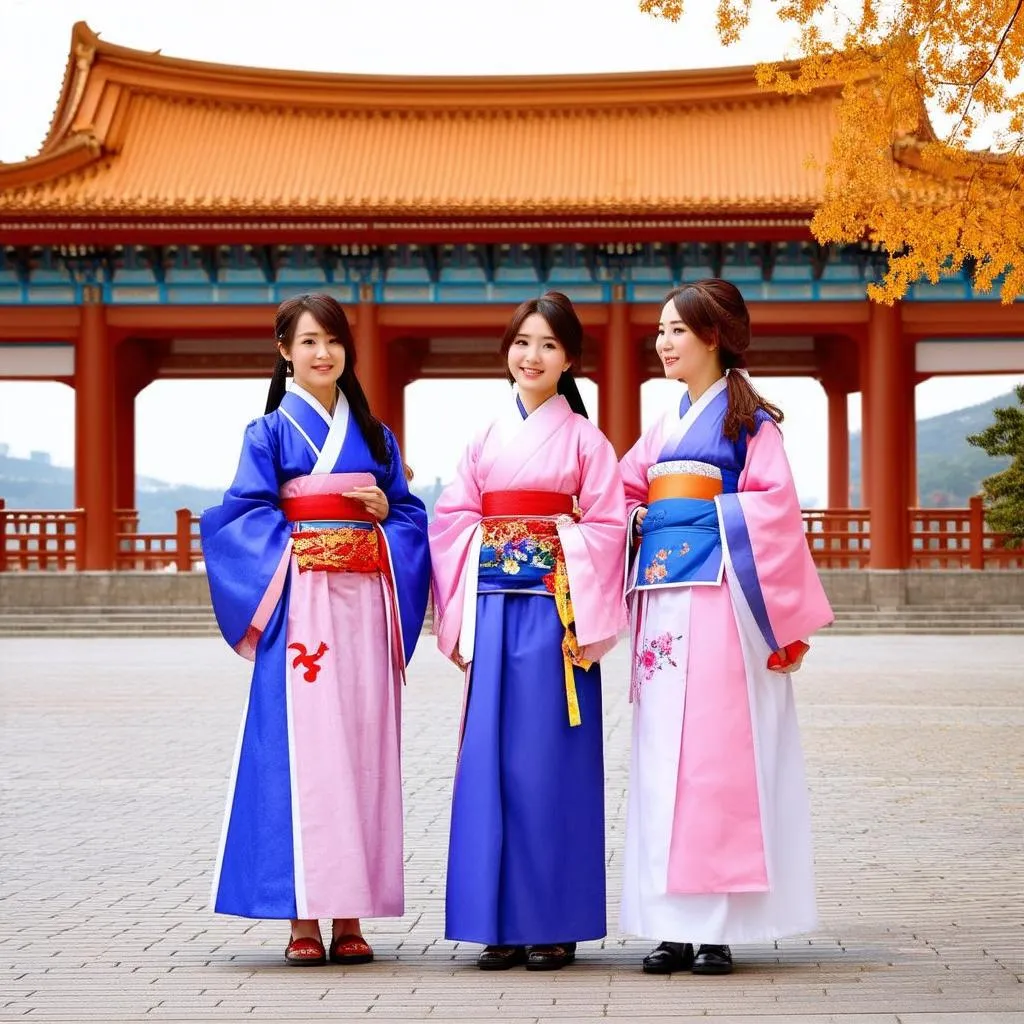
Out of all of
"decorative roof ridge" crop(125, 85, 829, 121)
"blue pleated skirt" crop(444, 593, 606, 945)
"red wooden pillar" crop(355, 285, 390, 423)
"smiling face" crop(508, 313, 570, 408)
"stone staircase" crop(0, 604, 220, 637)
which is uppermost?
"decorative roof ridge" crop(125, 85, 829, 121)

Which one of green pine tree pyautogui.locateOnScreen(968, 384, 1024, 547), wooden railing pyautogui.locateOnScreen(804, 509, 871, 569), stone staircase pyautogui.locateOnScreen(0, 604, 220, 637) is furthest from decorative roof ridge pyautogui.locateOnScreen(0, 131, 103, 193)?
green pine tree pyautogui.locateOnScreen(968, 384, 1024, 547)

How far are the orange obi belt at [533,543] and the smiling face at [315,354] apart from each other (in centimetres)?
66

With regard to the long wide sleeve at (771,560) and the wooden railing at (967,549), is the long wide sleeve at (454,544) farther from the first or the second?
the wooden railing at (967,549)

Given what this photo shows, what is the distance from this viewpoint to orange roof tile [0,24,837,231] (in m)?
24.8

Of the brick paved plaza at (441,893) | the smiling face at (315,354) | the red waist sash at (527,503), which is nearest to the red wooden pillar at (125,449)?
the brick paved plaza at (441,893)

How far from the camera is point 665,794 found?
17.0 feet

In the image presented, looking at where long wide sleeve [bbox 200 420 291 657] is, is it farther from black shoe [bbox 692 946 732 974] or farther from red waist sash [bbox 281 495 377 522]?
black shoe [bbox 692 946 732 974]

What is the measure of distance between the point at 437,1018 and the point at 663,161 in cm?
2237

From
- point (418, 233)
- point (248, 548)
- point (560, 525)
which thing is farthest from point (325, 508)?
point (418, 233)

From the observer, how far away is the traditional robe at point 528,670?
16.8 feet

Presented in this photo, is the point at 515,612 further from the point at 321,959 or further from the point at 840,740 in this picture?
the point at 840,740

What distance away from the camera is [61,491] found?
104562 millimetres

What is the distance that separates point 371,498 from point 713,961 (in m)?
1.74

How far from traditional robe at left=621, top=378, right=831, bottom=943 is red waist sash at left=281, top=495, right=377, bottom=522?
0.91 metres
